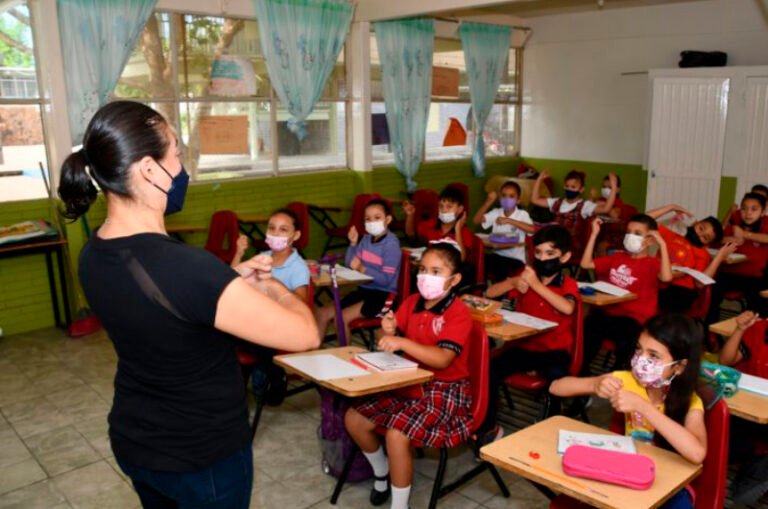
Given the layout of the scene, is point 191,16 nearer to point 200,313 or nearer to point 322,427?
point 322,427

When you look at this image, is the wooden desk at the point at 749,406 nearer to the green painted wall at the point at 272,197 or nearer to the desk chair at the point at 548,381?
the desk chair at the point at 548,381

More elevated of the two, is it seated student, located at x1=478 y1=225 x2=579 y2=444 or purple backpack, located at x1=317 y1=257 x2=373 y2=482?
seated student, located at x1=478 y1=225 x2=579 y2=444

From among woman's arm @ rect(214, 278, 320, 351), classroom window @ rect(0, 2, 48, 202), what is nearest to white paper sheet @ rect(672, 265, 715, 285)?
woman's arm @ rect(214, 278, 320, 351)

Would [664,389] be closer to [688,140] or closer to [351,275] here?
[351,275]

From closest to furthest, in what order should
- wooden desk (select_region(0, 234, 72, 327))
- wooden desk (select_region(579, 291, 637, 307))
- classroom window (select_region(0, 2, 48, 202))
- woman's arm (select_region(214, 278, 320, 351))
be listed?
1. woman's arm (select_region(214, 278, 320, 351))
2. wooden desk (select_region(579, 291, 637, 307))
3. wooden desk (select_region(0, 234, 72, 327))
4. classroom window (select_region(0, 2, 48, 202))

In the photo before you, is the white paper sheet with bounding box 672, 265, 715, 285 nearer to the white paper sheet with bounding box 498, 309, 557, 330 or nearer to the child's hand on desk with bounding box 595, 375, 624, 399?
the white paper sheet with bounding box 498, 309, 557, 330

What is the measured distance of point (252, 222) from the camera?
6.57 metres

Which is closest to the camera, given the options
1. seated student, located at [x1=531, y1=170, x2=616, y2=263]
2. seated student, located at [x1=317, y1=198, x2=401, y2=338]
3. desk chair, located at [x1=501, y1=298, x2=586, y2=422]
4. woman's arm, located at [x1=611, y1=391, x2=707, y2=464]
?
woman's arm, located at [x1=611, y1=391, x2=707, y2=464]

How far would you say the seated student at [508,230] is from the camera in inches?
221

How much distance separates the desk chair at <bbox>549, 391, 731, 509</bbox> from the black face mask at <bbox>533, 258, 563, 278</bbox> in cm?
157

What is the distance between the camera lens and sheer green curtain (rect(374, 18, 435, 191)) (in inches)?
306

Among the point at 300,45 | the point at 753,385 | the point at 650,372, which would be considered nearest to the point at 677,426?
the point at 650,372

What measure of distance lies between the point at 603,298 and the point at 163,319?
304cm

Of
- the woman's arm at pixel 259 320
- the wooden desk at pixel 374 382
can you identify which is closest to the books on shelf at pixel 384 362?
the wooden desk at pixel 374 382
